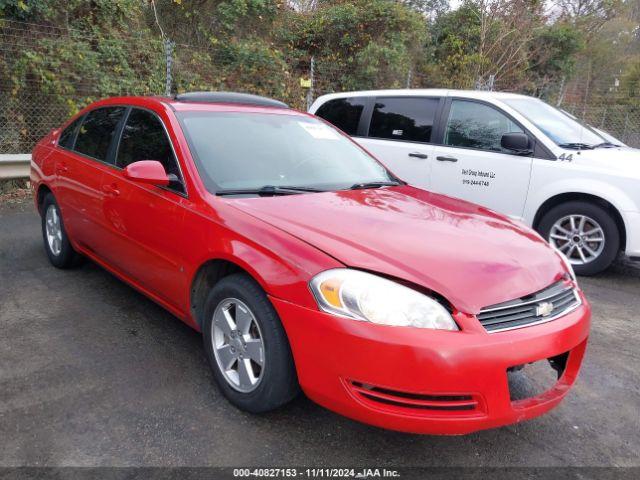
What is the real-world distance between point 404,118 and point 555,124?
166cm

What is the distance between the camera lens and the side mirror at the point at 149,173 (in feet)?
9.90

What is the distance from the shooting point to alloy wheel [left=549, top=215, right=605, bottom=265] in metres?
5.14

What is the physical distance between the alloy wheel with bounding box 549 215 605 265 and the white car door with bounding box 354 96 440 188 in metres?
1.50

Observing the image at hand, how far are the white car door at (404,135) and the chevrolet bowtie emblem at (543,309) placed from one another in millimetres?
3764

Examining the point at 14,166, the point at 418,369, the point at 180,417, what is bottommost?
the point at 180,417

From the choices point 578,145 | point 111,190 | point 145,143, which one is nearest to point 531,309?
point 145,143

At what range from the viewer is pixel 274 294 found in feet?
7.83

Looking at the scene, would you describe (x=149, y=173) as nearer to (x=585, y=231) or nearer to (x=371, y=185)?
(x=371, y=185)

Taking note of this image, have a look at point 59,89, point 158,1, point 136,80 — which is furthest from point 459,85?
point 59,89

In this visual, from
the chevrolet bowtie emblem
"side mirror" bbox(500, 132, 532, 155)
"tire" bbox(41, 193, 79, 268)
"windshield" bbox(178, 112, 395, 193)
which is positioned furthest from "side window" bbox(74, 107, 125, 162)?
"side mirror" bbox(500, 132, 532, 155)

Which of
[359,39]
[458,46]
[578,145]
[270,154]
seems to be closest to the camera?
[270,154]

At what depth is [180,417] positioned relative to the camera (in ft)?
8.69

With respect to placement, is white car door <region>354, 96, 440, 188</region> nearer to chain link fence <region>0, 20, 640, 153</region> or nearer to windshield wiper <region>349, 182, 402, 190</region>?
windshield wiper <region>349, 182, 402, 190</region>

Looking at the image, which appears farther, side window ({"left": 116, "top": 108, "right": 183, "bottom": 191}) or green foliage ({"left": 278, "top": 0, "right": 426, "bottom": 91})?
green foliage ({"left": 278, "top": 0, "right": 426, "bottom": 91})
